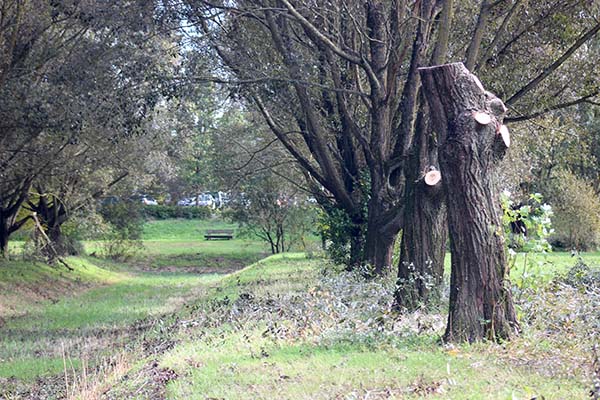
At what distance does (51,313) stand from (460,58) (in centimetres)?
1339

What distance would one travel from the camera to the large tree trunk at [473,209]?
25.6ft

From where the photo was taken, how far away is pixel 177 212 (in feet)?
209

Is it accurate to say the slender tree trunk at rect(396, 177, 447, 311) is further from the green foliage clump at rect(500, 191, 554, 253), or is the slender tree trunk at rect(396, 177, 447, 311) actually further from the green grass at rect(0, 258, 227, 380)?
the green grass at rect(0, 258, 227, 380)

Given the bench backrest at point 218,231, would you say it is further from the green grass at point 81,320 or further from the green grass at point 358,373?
the green grass at point 358,373

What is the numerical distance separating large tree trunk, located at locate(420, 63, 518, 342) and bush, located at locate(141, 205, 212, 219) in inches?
2119

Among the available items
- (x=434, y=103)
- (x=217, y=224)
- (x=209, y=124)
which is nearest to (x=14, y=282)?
(x=209, y=124)

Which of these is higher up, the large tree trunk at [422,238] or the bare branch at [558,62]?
the bare branch at [558,62]

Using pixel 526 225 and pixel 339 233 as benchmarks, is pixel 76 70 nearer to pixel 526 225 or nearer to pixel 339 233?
pixel 339 233

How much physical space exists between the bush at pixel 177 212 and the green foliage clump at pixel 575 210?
97.0ft

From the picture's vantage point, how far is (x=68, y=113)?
50.3 ft

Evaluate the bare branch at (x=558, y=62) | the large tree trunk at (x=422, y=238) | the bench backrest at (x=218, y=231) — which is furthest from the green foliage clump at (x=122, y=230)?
the large tree trunk at (x=422, y=238)

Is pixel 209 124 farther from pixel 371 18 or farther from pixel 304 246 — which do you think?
pixel 304 246

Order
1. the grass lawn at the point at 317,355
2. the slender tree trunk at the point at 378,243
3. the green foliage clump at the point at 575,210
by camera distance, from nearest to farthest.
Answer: the grass lawn at the point at 317,355
the slender tree trunk at the point at 378,243
the green foliage clump at the point at 575,210

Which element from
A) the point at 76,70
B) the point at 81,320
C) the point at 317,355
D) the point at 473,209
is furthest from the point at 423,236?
the point at 81,320
